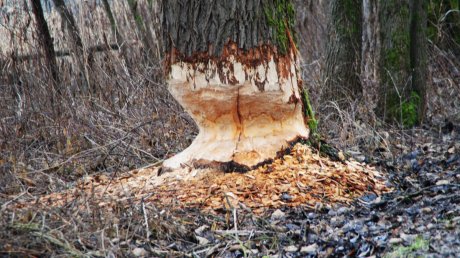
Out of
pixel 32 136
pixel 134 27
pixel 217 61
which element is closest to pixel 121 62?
pixel 134 27

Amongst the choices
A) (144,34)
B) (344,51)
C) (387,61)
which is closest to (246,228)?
(387,61)

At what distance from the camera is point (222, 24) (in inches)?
193

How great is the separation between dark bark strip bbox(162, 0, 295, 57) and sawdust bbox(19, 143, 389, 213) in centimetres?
85

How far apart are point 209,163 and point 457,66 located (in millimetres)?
5129

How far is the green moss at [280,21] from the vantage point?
498 centimetres

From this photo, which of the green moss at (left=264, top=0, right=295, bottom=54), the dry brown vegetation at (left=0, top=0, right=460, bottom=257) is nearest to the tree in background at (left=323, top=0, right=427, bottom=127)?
the dry brown vegetation at (left=0, top=0, right=460, bottom=257)

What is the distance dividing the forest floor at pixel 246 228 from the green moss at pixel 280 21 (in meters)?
1.19

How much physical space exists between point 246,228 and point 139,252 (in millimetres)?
783

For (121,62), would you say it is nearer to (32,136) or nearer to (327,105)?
(32,136)

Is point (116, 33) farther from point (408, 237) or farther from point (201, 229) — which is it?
point (408, 237)

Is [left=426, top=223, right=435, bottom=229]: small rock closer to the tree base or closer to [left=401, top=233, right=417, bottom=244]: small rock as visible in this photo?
[left=401, top=233, right=417, bottom=244]: small rock

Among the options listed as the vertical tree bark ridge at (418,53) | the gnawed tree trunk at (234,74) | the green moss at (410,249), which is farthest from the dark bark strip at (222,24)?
the vertical tree bark ridge at (418,53)

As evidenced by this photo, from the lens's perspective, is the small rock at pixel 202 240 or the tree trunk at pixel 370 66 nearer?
the small rock at pixel 202 240

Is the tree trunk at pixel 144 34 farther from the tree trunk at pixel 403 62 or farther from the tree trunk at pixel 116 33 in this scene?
the tree trunk at pixel 403 62
